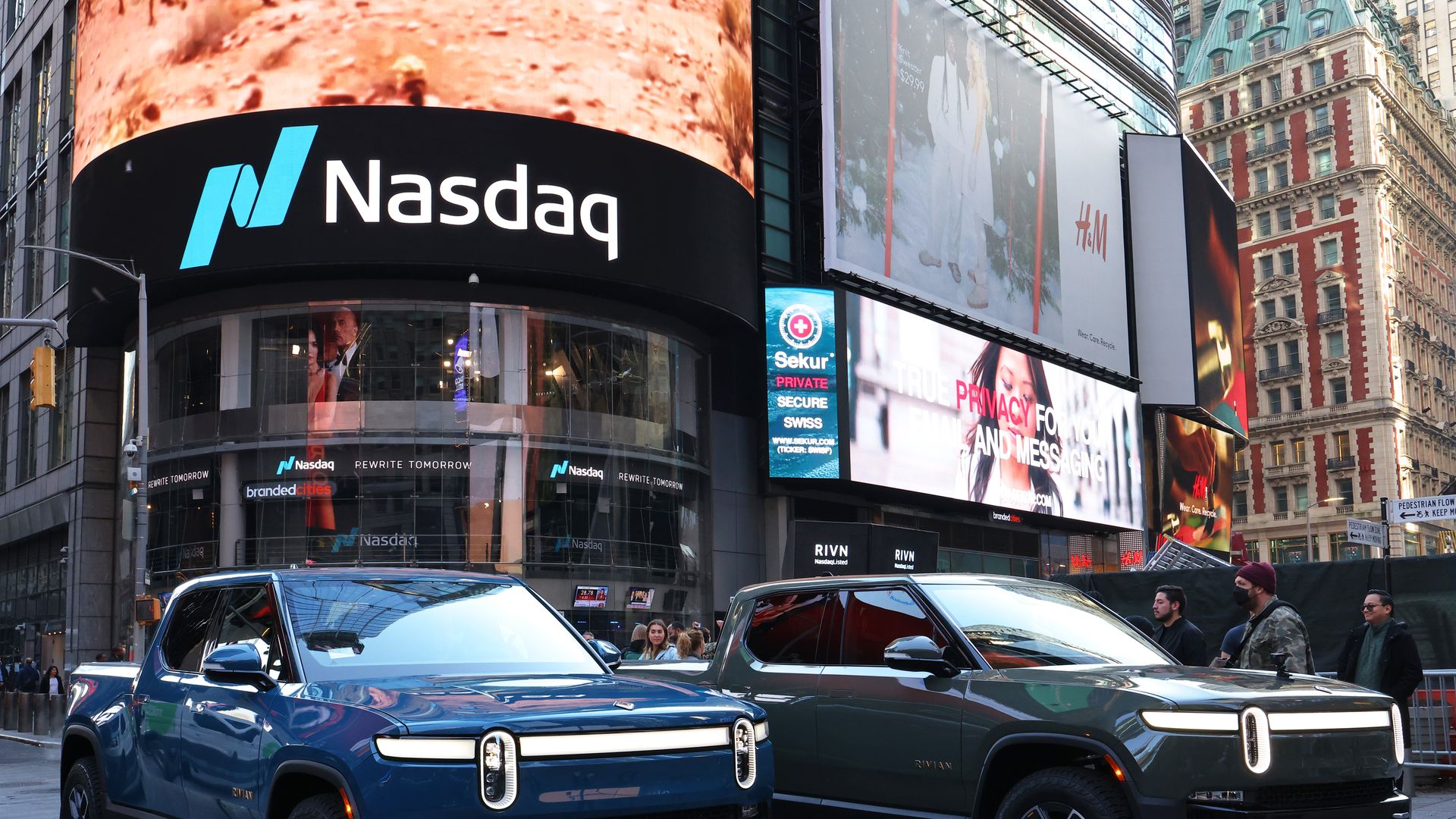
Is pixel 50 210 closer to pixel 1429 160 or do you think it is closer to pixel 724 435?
pixel 724 435

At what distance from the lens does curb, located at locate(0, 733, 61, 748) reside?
26.2m

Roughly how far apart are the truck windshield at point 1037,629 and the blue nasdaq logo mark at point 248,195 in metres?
29.1

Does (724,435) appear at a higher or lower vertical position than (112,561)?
higher

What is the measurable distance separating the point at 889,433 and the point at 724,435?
507cm

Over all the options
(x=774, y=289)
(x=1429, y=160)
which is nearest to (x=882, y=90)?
(x=774, y=289)

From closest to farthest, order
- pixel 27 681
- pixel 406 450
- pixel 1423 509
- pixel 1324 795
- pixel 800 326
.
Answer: pixel 1324 795 → pixel 1423 509 → pixel 406 450 → pixel 27 681 → pixel 800 326

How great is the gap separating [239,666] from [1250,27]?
113703 millimetres

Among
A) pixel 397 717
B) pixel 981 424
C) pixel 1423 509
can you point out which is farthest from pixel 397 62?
pixel 397 717

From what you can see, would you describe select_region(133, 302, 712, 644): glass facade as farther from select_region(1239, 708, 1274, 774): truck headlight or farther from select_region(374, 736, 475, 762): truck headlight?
select_region(1239, 708, 1274, 774): truck headlight

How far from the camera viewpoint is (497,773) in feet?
20.0

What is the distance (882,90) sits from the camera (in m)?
46.7

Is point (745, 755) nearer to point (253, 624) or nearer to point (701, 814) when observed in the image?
point (701, 814)

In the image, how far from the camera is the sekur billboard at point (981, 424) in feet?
144

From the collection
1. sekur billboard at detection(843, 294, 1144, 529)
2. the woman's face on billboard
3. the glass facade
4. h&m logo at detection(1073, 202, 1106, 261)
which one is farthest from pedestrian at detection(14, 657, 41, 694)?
h&m logo at detection(1073, 202, 1106, 261)
